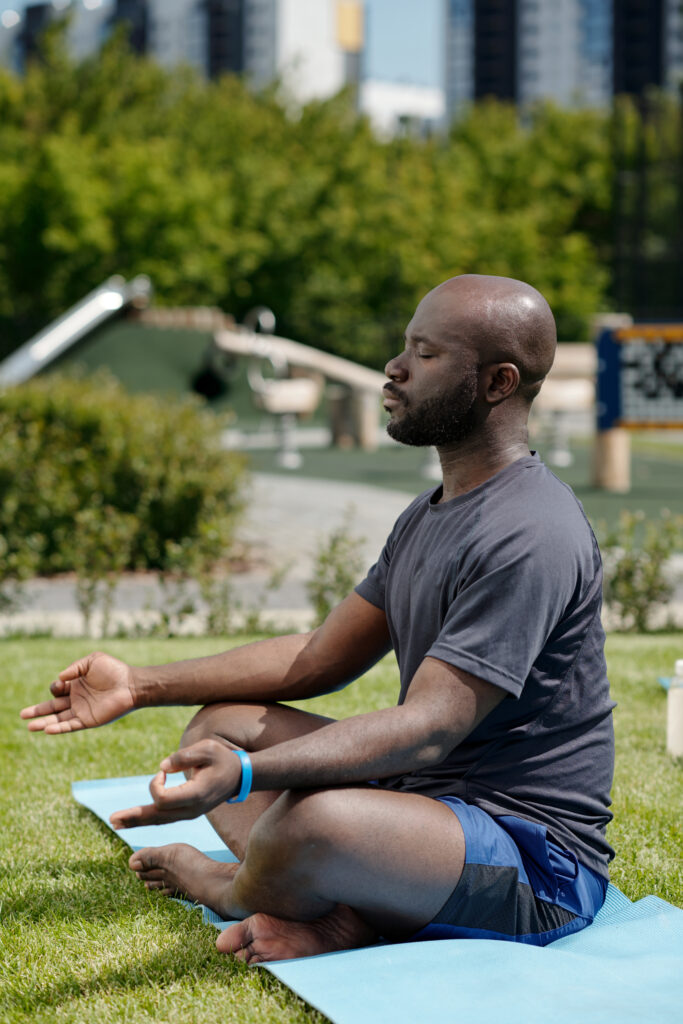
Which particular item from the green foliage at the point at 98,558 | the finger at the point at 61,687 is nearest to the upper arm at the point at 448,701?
the finger at the point at 61,687

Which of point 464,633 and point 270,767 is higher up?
point 464,633

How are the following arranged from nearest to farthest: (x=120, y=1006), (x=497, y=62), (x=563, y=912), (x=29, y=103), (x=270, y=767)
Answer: (x=270, y=767) < (x=120, y=1006) < (x=563, y=912) < (x=29, y=103) < (x=497, y=62)

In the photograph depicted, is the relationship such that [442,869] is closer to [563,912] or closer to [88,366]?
[563,912]

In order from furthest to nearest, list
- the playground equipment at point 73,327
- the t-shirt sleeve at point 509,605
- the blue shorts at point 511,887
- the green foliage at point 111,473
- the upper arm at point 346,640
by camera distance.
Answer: the playground equipment at point 73,327
the green foliage at point 111,473
the upper arm at point 346,640
the blue shorts at point 511,887
the t-shirt sleeve at point 509,605

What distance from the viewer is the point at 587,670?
284 cm

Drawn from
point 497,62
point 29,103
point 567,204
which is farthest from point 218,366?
point 497,62

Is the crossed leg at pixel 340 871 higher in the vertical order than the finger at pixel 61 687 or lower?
lower

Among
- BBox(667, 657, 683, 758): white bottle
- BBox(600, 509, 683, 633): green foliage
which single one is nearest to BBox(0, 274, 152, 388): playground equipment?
BBox(600, 509, 683, 633): green foliage

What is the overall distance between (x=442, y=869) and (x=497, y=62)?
105146 millimetres

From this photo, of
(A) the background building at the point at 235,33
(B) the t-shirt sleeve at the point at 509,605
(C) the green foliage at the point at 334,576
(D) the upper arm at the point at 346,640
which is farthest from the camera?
(A) the background building at the point at 235,33

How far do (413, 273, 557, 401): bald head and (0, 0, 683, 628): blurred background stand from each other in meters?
5.00

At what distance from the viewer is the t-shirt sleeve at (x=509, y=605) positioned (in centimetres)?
258

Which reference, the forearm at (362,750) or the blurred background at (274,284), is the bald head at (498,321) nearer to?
the forearm at (362,750)

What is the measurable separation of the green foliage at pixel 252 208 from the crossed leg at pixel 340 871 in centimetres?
2828
